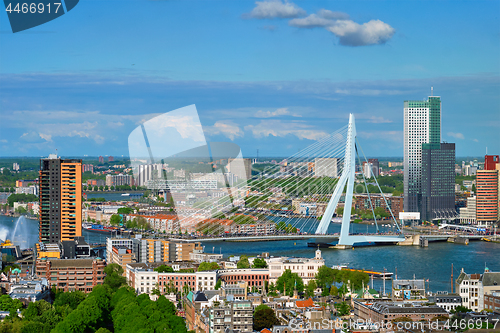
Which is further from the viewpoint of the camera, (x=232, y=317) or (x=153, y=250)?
(x=153, y=250)

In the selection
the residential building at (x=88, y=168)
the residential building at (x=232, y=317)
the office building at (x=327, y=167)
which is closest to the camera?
the residential building at (x=232, y=317)

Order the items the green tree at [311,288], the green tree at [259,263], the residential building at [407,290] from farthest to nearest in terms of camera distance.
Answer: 1. the green tree at [259,263]
2. the green tree at [311,288]
3. the residential building at [407,290]

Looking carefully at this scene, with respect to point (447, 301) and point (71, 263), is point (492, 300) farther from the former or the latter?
point (71, 263)

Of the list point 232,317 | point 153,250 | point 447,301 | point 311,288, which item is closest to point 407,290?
point 447,301

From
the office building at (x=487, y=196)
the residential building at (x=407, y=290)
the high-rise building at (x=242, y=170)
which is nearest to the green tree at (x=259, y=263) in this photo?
the residential building at (x=407, y=290)

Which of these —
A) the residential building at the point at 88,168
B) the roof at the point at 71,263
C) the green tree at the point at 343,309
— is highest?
the residential building at the point at 88,168

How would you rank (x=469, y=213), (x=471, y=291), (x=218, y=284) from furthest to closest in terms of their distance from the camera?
(x=469, y=213) → (x=218, y=284) → (x=471, y=291)

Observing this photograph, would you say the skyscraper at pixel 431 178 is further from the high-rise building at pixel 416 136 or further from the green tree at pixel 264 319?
the green tree at pixel 264 319
